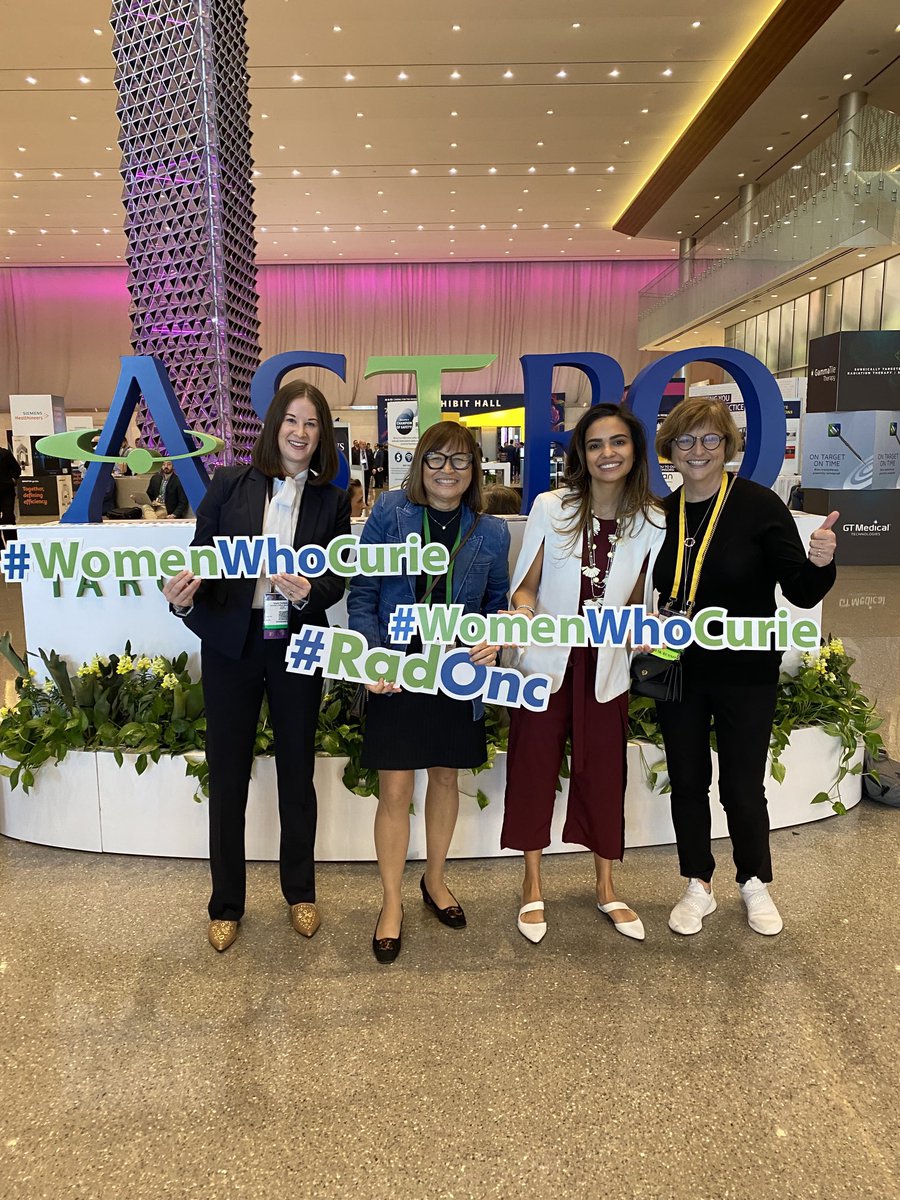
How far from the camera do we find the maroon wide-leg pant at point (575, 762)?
7.75 feet

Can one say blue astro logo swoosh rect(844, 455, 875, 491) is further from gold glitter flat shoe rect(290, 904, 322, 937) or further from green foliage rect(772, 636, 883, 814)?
gold glitter flat shoe rect(290, 904, 322, 937)

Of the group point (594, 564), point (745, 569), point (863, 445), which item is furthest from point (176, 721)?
point (863, 445)

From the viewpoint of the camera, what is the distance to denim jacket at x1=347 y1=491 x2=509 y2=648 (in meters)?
2.29

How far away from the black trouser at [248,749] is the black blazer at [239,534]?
0.06 metres

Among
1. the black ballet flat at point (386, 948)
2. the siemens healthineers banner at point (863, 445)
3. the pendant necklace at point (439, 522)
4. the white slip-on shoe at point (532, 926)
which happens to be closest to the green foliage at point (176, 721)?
the white slip-on shoe at point (532, 926)

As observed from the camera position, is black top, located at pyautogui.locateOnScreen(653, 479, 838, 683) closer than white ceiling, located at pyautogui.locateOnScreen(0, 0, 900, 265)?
Yes

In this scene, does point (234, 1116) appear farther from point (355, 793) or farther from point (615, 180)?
point (615, 180)

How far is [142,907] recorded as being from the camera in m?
2.62

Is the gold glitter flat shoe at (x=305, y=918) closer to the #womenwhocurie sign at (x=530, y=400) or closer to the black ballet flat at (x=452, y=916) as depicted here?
the black ballet flat at (x=452, y=916)

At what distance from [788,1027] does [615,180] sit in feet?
50.0

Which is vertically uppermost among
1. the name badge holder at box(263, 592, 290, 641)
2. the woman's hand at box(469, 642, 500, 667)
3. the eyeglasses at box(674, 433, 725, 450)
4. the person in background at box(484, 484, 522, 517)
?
the eyeglasses at box(674, 433, 725, 450)

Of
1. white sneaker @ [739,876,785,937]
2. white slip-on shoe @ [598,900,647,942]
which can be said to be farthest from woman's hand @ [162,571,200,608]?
white sneaker @ [739,876,785,937]

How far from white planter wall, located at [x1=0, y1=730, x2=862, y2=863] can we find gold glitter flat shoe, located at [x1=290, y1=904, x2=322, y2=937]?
427 millimetres

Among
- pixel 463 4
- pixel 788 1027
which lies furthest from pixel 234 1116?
pixel 463 4
